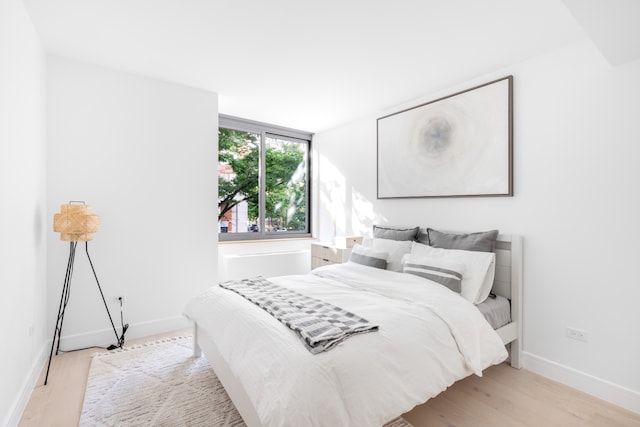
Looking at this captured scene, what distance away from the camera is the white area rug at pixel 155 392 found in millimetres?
1878

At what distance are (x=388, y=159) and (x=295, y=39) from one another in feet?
6.15

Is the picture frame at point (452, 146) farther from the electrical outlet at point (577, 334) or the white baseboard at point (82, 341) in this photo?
the white baseboard at point (82, 341)

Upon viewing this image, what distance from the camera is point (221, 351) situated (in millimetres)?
1896

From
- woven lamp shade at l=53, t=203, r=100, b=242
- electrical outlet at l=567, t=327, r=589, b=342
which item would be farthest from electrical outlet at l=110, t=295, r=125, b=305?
electrical outlet at l=567, t=327, r=589, b=342

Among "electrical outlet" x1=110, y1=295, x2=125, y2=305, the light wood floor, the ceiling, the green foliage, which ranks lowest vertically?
the light wood floor

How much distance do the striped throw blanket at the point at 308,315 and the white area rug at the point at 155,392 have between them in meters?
0.67

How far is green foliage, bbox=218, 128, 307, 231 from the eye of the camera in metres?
4.45

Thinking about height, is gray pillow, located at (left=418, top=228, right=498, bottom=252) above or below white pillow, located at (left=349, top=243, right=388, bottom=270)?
above

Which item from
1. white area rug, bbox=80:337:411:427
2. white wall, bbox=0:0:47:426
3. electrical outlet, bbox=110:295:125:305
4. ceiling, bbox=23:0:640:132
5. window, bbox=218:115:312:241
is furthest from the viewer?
window, bbox=218:115:312:241

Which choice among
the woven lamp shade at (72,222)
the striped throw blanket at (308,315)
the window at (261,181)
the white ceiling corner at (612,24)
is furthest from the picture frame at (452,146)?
the woven lamp shade at (72,222)

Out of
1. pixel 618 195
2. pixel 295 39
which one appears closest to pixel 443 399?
pixel 618 195

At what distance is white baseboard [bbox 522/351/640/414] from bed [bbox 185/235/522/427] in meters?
0.12

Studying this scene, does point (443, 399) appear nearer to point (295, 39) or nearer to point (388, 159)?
point (388, 159)

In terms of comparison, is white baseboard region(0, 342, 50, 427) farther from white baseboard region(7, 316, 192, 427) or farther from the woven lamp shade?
the woven lamp shade
